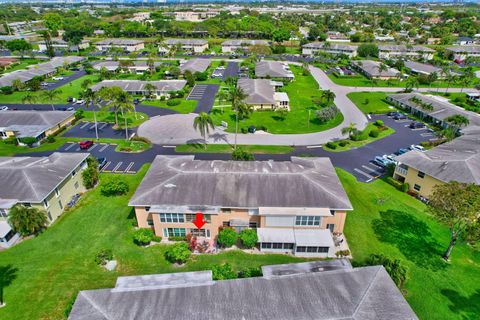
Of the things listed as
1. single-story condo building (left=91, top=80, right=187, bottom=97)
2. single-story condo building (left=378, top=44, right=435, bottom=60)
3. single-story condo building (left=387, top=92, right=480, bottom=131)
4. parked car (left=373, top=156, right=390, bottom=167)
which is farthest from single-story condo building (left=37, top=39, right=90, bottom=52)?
parked car (left=373, top=156, right=390, bottom=167)

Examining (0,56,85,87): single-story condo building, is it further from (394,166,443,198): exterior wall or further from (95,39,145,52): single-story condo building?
(394,166,443,198): exterior wall

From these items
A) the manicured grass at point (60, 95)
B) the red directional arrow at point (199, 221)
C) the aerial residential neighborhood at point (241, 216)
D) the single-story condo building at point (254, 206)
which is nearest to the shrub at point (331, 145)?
the aerial residential neighborhood at point (241, 216)

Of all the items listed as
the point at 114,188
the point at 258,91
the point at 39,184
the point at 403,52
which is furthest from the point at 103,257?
the point at 403,52

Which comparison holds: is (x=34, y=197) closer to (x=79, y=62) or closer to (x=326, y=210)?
(x=326, y=210)

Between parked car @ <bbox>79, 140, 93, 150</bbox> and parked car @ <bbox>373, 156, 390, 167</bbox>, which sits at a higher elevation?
parked car @ <bbox>79, 140, 93, 150</bbox>

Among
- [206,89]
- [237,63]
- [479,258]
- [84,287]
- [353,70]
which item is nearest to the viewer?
[84,287]

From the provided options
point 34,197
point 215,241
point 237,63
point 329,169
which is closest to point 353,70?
point 237,63

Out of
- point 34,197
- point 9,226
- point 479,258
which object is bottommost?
point 479,258
